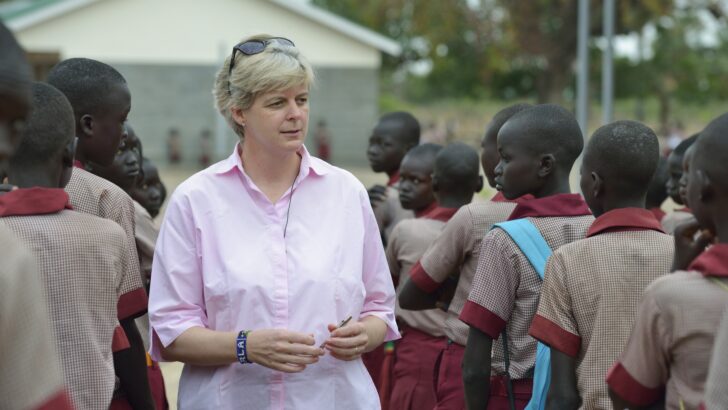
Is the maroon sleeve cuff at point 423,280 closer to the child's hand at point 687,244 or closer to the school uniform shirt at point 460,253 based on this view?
the school uniform shirt at point 460,253

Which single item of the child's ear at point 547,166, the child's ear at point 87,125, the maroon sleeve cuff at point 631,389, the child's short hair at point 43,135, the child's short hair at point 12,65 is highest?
the child's short hair at point 12,65

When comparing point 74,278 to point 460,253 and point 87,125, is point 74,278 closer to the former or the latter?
point 87,125

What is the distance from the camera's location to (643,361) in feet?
9.46

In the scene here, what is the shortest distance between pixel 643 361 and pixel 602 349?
23.2 inches

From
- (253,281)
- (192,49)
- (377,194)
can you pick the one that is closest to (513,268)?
(253,281)

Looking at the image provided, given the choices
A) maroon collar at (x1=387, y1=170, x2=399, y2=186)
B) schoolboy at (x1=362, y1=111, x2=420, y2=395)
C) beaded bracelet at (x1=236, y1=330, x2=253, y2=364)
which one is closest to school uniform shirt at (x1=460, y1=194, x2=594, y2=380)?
beaded bracelet at (x1=236, y1=330, x2=253, y2=364)

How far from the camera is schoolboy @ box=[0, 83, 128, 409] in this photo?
3297mm

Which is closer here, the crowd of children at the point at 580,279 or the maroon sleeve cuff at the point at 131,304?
the crowd of children at the point at 580,279

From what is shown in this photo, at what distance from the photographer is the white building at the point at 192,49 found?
27188 mm

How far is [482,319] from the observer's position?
3.95 metres

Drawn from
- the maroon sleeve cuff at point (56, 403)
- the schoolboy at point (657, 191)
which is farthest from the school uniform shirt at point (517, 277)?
the schoolboy at point (657, 191)

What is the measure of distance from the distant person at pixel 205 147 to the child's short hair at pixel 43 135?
82.8 feet

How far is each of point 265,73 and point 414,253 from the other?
2249 mm

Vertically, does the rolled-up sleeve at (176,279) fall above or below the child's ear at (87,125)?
below
